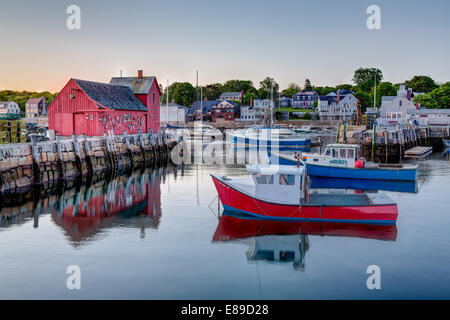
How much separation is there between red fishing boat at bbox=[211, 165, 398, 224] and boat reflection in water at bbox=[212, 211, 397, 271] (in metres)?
0.33

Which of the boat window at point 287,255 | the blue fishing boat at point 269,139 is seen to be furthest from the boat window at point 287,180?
the blue fishing boat at point 269,139

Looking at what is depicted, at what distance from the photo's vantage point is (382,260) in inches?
584

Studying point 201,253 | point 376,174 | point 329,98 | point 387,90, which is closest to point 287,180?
point 201,253

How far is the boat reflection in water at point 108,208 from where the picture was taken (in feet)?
62.4

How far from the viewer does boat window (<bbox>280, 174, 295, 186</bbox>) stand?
60.6 ft

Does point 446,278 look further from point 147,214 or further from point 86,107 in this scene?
point 86,107

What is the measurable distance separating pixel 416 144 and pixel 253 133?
23117mm

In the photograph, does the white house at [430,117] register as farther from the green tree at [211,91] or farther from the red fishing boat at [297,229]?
the green tree at [211,91]

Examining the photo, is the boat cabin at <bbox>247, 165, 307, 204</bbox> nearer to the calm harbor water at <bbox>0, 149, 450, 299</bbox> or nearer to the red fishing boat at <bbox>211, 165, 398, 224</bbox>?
the red fishing boat at <bbox>211, 165, 398, 224</bbox>

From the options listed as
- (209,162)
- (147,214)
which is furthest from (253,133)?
(147,214)

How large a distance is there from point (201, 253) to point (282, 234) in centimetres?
379

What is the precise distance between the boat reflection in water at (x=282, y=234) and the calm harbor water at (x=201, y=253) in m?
0.04

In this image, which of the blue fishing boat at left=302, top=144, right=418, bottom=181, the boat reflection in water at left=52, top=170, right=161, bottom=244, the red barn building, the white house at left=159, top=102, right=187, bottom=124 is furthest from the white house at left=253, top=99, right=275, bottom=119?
the boat reflection in water at left=52, top=170, right=161, bottom=244

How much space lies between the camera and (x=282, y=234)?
17453 mm
